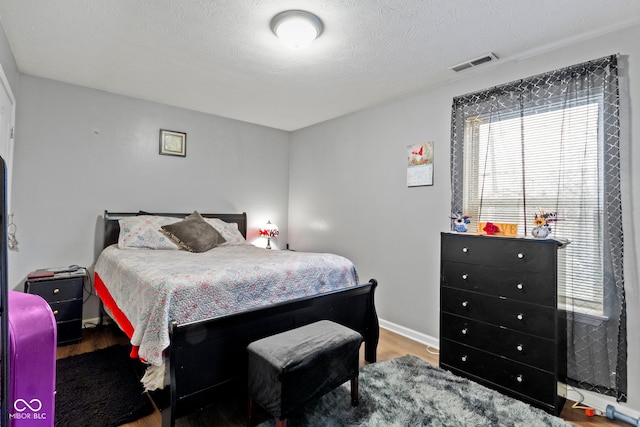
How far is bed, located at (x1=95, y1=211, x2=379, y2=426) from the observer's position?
5.55 ft

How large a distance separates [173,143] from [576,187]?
3953 millimetres

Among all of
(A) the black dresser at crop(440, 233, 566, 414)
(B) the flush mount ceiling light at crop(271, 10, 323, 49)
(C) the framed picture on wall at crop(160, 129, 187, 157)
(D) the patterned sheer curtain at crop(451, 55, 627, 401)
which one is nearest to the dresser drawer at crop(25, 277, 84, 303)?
(C) the framed picture on wall at crop(160, 129, 187, 157)

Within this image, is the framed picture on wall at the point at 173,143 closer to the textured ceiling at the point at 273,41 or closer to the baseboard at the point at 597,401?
the textured ceiling at the point at 273,41

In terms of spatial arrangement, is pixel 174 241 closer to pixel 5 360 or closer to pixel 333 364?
pixel 333 364

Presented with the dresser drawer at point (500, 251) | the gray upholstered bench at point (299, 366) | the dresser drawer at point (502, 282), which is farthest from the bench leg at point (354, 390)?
the dresser drawer at point (500, 251)

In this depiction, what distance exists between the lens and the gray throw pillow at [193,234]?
129 inches

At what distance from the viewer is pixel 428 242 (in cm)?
311

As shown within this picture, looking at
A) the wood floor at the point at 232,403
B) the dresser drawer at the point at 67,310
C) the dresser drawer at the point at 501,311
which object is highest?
the dresser drawer at the point at 501,311

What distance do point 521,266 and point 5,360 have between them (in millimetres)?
2427

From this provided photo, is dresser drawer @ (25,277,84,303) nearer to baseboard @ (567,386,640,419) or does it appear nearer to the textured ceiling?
the textured ceiling

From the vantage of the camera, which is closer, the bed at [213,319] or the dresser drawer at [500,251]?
the bed at [213,319]

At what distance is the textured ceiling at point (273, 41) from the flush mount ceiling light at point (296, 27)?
0.05 metres

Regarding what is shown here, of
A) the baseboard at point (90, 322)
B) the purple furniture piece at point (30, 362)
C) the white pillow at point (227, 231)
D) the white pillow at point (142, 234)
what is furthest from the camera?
the white pillow at point (227, 231)

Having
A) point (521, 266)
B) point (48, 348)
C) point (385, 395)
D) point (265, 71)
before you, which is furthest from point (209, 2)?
point (385, 395)
